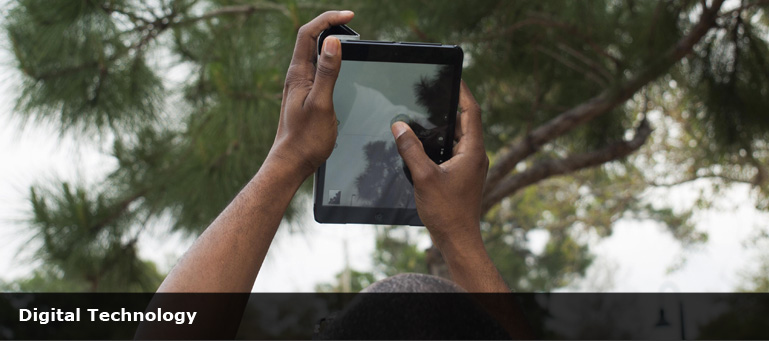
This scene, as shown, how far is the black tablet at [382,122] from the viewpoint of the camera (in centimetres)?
78

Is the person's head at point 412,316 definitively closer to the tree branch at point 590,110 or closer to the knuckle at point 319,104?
the knuckle at point 319,104

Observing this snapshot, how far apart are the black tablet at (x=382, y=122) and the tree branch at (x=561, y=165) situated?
155 cm

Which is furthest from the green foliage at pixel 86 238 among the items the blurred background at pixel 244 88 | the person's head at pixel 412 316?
the person's head at pixel 412 316

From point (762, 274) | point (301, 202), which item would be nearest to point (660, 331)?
point (301, 202)

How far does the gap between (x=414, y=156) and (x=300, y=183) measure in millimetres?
112

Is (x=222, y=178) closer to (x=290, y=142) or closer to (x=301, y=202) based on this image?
(x=301, y=202)

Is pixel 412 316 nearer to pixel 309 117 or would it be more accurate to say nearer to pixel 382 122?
pixel 309 117

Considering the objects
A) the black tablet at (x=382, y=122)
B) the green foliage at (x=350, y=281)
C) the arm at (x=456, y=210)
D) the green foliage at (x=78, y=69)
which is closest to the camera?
the arm at (x=456, y=210)

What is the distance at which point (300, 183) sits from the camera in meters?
0.61

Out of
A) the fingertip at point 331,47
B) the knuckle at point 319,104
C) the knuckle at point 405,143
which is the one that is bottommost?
the knuckle at point 405,143

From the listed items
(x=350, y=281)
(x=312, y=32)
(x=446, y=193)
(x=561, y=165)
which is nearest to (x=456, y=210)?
(x=446, y=193)

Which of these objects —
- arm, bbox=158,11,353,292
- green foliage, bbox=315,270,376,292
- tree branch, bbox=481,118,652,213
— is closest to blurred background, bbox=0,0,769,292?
tree branch, bbox=481,118,652,213

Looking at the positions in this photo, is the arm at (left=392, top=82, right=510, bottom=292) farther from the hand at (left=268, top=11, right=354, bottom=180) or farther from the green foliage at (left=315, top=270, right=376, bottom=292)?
the green foliage at (left=315, top=270, right=376, bottom=292)

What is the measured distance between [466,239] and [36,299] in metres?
3.15
